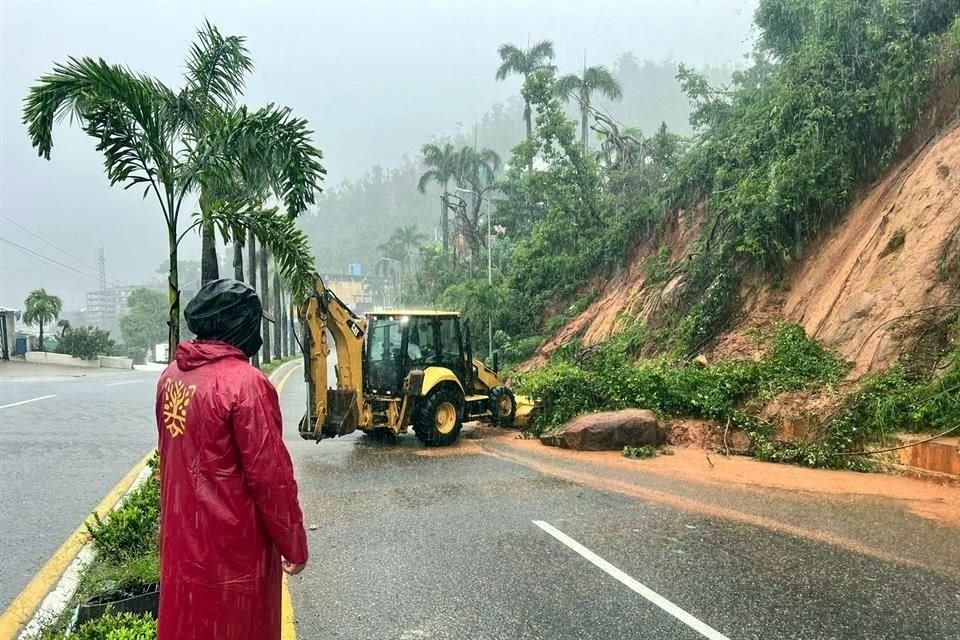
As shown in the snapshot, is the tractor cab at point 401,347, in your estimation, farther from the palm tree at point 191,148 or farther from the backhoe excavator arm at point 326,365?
the palm tree at point 191,148

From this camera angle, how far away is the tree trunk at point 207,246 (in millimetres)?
7660

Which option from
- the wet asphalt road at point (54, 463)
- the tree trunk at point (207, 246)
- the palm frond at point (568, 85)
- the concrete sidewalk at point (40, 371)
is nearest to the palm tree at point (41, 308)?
the concrete sidewalk at point (40, 371)

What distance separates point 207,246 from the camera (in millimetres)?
11234

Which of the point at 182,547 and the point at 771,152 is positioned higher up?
the point at 771,152

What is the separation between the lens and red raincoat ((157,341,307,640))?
2412mm

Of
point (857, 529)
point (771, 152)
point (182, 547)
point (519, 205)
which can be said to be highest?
point (519, 205)

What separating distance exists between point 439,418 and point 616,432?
286 cm

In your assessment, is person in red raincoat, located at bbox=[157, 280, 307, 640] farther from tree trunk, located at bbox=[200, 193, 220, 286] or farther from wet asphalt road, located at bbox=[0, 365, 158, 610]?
tree trunk, located at bbox=[200, 193, 220, 286]

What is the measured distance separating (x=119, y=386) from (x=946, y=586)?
23402 millimetres

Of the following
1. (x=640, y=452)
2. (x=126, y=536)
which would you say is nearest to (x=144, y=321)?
(x=640, y=452)

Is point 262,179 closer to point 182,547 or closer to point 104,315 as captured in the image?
point 182,547

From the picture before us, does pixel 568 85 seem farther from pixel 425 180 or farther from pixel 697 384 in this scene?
pixel 697 384

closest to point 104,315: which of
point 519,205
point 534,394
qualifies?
point 519,205

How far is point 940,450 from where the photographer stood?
7973mm
